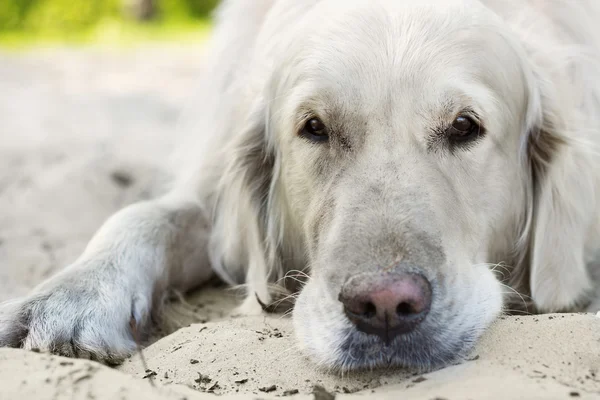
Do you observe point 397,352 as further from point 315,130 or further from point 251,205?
point 251,205

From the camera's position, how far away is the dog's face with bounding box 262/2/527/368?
2.49 m

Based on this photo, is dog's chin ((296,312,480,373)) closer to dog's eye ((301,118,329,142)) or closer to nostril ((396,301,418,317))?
nostril ((396,301,418,317))

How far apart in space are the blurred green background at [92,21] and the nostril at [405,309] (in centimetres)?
1375

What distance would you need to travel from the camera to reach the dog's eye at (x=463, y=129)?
3.02 meters

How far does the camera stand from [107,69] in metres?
10.0

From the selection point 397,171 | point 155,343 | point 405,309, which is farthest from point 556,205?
point 155,343

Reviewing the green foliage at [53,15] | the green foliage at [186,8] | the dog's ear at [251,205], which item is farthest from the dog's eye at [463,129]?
the green foliage at [186,8]

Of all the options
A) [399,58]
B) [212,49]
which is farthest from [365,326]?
[212,49]

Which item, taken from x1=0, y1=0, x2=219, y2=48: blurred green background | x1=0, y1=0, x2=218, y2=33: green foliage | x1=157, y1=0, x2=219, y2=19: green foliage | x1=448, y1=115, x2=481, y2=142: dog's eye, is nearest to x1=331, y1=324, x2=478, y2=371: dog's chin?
x1=448, y1=115, x2=481, y2=142: dog's eye

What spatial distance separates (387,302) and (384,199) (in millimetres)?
501

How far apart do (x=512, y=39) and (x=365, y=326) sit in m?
Answer: 1.63

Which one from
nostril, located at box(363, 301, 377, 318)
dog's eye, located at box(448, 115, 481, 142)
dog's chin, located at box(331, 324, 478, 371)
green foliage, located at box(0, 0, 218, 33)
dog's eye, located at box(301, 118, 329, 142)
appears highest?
dog's eye, located at box(448, 115, 481, 142)

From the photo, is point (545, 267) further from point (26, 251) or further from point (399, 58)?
point (26, 251)

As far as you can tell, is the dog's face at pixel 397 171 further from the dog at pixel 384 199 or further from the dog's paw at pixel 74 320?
the dog's paw at pixel 74 320
